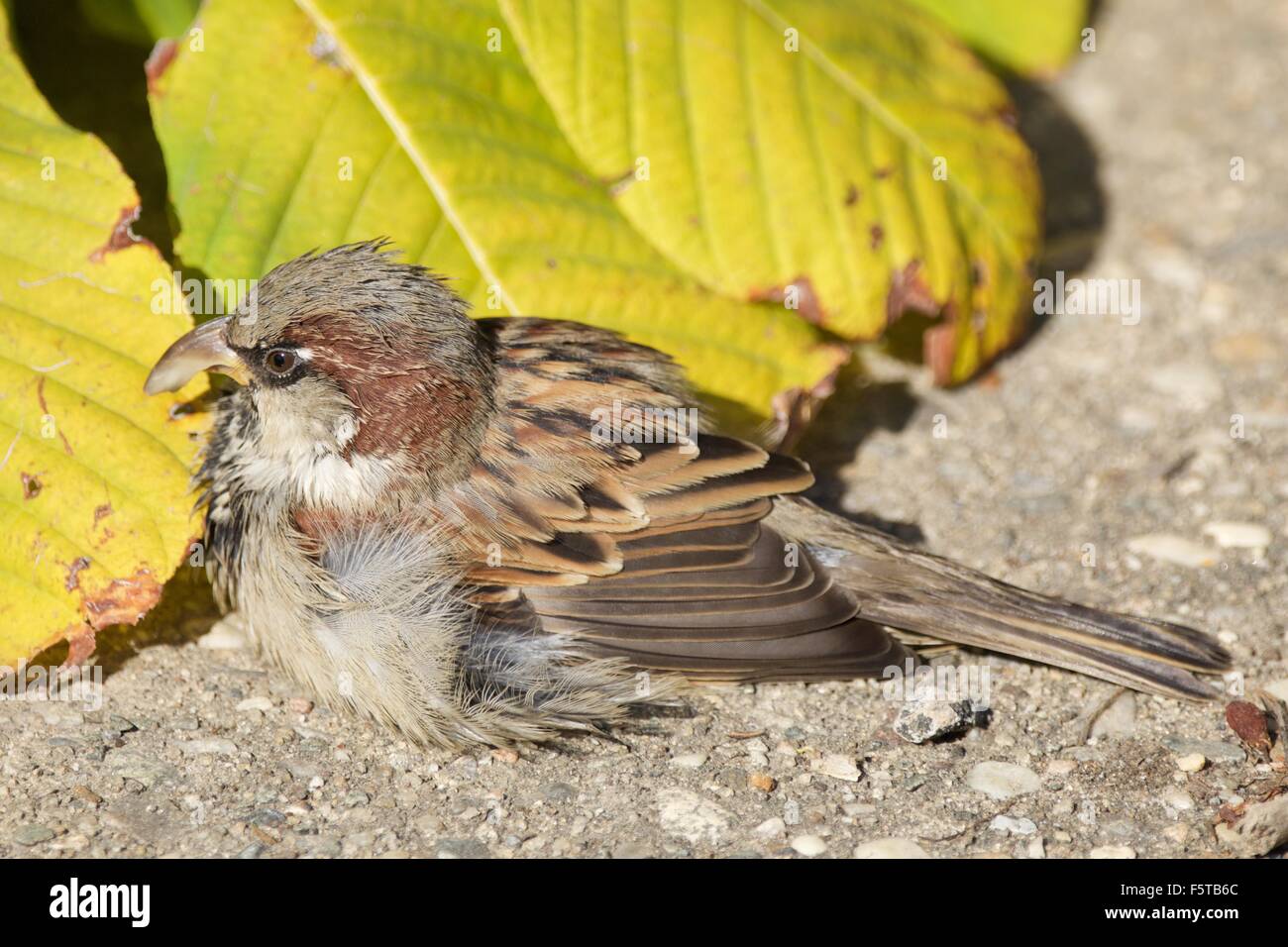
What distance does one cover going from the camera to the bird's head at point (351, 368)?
380cm

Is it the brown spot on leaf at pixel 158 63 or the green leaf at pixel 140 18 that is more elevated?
the green leaf at pixel 140 18

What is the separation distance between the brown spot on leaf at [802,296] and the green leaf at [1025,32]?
235cm

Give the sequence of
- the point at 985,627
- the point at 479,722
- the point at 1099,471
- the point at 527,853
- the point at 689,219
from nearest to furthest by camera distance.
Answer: the point at 527,853
the point at 479,722
the point at 985,627
the point at 689,219
the point at 1099,471

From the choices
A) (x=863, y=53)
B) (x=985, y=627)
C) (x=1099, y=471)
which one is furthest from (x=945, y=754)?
(x=863, y=53)

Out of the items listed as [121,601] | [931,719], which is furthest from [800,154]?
[121,601]

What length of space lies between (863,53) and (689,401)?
167cm

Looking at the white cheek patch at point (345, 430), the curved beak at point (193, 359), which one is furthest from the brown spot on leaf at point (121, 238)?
the white cheek patch at point (345, 430)

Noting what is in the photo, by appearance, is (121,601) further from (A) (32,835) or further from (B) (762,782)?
(B) (762,782)

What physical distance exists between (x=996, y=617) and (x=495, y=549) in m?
1.40

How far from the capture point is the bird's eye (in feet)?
12.6

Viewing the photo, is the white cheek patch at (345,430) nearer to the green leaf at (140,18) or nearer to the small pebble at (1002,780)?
the green leaf at (140,18)

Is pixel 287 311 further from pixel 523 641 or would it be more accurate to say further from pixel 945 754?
pixel 945 754

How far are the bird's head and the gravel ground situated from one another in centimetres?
70

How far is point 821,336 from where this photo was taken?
4.96m
